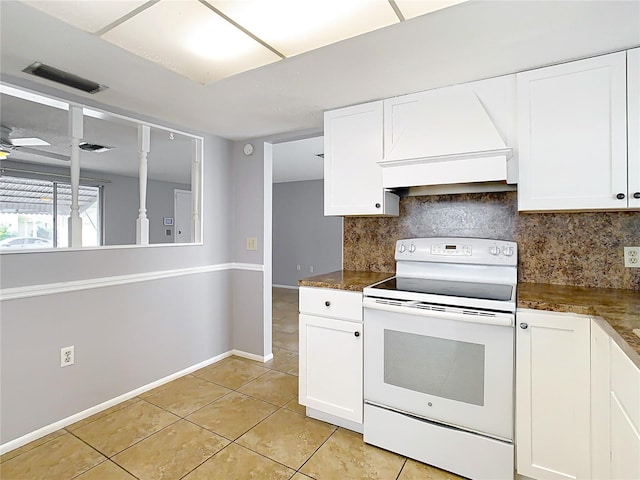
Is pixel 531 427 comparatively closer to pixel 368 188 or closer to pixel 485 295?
pixel 485 295

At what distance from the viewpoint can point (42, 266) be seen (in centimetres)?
204

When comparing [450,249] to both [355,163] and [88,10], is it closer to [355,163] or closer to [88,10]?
[355,163]

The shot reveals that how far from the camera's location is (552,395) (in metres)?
1.52

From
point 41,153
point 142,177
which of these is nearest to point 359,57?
point 142,177

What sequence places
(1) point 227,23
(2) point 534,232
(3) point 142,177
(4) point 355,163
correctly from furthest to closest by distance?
(3) point 142,177 → (4) point 355,163 → (2) point 534,232 → (1) point 227,23

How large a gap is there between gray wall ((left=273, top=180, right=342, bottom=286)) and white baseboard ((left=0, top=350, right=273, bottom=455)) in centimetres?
364

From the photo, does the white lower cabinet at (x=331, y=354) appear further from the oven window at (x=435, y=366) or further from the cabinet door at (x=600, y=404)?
the cabinet door at (x=600, y=404)

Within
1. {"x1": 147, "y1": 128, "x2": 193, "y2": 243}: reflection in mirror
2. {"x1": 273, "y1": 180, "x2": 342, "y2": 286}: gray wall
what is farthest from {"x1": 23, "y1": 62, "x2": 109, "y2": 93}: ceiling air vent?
{"x1": 273, "y1": 180, "x2": 342, "y2": 286}: gray wall

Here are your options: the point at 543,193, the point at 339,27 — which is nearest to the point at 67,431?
the point at 339,27

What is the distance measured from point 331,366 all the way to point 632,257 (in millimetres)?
1807

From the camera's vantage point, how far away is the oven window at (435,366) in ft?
5.48

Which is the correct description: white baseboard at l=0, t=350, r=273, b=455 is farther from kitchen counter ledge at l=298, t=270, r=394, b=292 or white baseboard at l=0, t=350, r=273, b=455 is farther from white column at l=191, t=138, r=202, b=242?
kitchen counter ledge at l=298, t=270, r=394, b=292

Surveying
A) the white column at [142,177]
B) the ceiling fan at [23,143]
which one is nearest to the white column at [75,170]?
the white column at [142,177]

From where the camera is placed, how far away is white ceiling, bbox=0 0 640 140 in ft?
4.52
